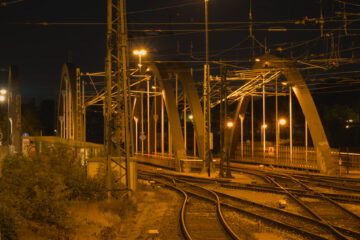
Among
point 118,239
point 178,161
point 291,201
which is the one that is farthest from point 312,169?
point 118,239

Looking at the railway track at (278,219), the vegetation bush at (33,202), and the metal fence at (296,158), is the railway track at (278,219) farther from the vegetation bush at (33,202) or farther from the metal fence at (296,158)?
the metal fence at (296,158)

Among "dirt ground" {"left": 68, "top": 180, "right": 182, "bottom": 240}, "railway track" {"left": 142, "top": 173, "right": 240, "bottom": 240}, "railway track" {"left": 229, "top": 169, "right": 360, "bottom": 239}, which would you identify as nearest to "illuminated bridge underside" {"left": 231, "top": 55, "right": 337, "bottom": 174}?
"railway track" {"left": 229, "top": 169, "right": 360, "bottom": 239}

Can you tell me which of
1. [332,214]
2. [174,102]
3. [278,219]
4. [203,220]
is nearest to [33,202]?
[203,220]

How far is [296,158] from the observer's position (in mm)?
32156

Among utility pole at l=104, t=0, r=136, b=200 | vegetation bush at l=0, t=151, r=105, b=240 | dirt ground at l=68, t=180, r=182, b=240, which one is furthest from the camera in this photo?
utility pole at l=104, t=0, r=136, b=200

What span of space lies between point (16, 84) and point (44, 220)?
22.5 m

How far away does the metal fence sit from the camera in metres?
27.4

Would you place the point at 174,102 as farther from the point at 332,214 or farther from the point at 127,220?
the point at 332,214

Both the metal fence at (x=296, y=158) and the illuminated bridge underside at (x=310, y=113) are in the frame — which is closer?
the illuminated bridge underside at (x=310, y=113)

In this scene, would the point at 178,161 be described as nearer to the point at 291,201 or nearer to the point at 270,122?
the point at 291,201

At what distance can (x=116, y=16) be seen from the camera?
1415cm

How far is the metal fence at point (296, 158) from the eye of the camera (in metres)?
27.4

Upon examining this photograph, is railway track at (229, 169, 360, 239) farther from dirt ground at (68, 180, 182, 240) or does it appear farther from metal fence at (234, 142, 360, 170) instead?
metal fence at (234, 142, 360, 170)

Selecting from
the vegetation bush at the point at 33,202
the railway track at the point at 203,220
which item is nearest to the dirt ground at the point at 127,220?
the railway track at the point at 203,220
